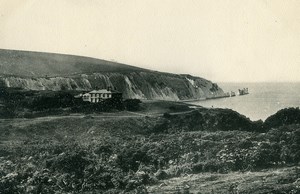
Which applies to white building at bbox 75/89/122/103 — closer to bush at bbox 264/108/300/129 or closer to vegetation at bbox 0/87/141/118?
vegetation at bbox 0/87/141/118

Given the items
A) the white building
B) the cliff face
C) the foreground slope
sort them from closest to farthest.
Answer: the white building
the cliff face
the foreground slope

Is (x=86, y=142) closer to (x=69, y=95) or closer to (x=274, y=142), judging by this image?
(x=69, y=95)

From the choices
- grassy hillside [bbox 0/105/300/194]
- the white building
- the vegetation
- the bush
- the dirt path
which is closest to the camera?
the dirt path

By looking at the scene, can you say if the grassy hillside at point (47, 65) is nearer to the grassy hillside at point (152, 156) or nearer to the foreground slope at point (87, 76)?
the foreground slope at point (87, 76)

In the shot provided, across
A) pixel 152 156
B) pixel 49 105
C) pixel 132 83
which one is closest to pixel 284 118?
pixel 152 156

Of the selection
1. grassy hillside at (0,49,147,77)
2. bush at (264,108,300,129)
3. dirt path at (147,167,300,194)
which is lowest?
dirt path at (147,167,300,194)

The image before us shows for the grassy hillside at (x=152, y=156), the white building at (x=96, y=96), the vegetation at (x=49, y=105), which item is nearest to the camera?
the grassy hillside at (x=152, y=156)

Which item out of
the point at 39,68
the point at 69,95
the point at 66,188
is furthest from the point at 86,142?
the point at 39,68

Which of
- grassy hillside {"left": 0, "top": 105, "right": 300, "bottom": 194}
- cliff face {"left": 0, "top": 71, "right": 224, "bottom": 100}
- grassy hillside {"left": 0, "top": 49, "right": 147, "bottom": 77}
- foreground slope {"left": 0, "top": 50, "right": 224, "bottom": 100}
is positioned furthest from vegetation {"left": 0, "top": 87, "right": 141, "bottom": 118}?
grassy hillside {"left": 0, "top": 49, "right": 147, "bottom": 77}

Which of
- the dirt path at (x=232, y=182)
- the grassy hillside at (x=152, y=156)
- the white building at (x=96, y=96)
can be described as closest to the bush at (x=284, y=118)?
the grassy hillside at (x=152, y=156)
